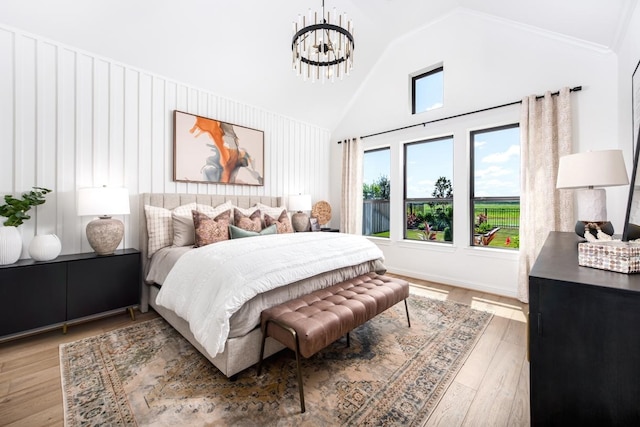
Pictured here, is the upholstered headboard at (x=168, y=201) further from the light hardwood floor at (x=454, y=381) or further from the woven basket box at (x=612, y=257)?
the woven basket box at (x=612, y=257)

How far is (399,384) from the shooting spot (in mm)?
1762

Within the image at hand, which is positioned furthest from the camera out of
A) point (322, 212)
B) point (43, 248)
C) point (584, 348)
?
point (322, 212)

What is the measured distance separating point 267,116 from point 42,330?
3.71 m

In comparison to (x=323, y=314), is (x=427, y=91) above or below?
above

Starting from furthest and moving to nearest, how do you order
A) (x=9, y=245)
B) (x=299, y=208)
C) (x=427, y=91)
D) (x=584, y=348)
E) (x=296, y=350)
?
(x=299, y=208) → (x=427, y=91) → (x=9, y=245) → (x=296, y=350) → (x=584, y=348)

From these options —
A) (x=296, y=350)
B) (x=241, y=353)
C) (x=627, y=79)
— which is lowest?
(x=241, y=353)

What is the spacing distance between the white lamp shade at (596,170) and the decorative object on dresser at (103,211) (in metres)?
3.71

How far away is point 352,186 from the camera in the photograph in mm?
4980

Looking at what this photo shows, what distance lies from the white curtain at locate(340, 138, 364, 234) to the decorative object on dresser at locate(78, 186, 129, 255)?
339 centimetres

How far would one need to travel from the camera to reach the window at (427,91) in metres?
4.11

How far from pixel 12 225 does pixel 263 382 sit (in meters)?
2.45

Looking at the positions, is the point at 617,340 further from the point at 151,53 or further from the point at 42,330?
the point at 151,53

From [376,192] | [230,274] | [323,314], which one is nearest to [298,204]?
[376,192]

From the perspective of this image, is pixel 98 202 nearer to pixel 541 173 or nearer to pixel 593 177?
pixel 593 177
